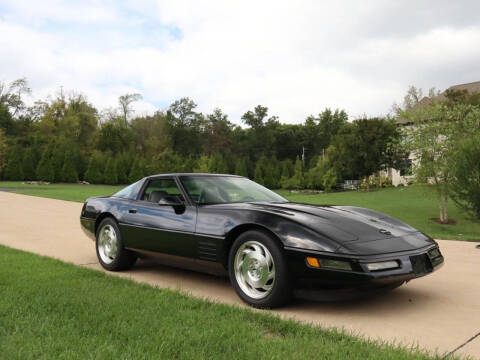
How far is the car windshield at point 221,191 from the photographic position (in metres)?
4.94

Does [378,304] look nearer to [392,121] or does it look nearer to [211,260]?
[211,260]

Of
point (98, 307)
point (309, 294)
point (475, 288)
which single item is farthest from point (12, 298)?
point (475, 288)

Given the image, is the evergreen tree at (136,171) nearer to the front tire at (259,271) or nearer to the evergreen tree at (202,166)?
the evergreen tree at (202,166)

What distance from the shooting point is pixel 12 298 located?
4094 millimetres

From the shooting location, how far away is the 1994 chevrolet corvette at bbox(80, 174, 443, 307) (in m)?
3.67

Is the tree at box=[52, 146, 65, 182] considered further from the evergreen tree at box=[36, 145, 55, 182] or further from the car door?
the car door

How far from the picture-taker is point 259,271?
404 centimetres

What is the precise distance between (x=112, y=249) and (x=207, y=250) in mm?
1917

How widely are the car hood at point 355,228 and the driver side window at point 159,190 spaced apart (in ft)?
3.57

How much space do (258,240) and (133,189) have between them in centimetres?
243

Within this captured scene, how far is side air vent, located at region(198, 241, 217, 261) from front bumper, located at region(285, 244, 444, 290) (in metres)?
0.86

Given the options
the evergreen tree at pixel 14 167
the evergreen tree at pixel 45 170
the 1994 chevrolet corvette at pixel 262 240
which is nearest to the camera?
the 1994 chevrolet corvette at pixel 262 240

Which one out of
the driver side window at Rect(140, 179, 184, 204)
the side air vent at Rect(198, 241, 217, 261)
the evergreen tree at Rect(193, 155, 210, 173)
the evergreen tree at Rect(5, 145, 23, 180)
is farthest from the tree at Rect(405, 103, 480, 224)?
the evergreen tree at Rect(5, 145, 23, 180)

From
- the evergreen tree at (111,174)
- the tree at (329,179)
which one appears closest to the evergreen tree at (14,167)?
the evergreen tree at (111,174)
